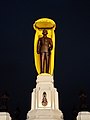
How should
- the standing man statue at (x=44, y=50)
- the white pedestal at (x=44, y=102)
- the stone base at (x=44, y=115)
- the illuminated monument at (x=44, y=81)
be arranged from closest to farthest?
the stone base at (x=44, y=115) → the white pedestal at (x=44, y=102) → the illuminated monument at (x=44, y=81) → the standing man statue at (x=44, y=50)

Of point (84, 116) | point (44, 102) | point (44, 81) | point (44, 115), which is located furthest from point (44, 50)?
point (84, 116)

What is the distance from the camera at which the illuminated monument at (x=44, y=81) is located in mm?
17391

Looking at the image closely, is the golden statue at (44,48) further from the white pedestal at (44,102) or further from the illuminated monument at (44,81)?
the white pedestal at (44,102)

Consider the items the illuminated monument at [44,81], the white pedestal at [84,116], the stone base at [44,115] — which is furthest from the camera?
the illuminated monument at [44,81]

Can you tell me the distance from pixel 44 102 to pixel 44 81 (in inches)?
49.0

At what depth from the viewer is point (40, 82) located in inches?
727

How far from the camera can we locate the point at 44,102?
1784 centimetres

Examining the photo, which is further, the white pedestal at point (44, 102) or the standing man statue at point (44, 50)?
the standing man statue at point (44, 50)

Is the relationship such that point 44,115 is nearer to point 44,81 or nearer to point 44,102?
point 44,102

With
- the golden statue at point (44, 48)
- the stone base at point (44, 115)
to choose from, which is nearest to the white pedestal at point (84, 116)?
the stone base at point (44, 115)

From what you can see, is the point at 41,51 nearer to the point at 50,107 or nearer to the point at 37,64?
the point at 37,64

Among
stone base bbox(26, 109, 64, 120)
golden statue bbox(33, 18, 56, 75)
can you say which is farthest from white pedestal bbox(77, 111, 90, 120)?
golden statue bbox(33, 18, 56, 75)

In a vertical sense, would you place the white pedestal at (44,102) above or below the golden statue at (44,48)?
below

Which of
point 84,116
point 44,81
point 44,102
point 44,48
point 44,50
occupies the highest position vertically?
point 44,48
